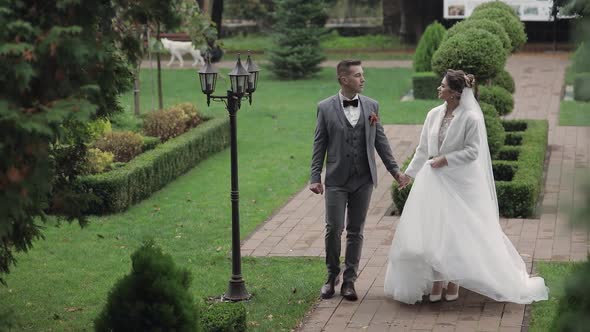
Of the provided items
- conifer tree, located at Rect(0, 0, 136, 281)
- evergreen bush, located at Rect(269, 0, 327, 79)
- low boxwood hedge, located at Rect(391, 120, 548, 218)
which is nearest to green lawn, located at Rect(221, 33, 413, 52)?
evergreen bush, located at Rect(269, 0, 327, 79)

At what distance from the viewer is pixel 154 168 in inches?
515

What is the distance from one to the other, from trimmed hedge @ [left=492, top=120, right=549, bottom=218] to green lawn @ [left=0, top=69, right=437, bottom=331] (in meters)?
2.56

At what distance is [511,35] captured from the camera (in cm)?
1620

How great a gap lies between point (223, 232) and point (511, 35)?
7114 mm

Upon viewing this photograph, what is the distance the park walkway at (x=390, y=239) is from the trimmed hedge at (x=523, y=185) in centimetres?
17

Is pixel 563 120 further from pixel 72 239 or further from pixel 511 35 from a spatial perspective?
pixel 72 239

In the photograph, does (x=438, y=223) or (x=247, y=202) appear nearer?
(x=438, y=223)

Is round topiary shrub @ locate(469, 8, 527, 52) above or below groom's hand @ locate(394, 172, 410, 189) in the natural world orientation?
above

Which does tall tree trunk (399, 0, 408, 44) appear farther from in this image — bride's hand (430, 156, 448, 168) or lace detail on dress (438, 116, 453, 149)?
bride's hand (430, 156, 448, 168)

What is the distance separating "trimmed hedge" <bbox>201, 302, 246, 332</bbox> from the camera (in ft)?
23.4

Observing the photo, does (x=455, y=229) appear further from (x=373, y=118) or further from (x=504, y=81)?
(x=504, y=81)

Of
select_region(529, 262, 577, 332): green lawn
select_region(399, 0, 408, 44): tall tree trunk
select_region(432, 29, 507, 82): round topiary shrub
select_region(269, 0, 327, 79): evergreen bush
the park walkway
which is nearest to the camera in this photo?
select_region(529, 262, 577, 332): green lawn

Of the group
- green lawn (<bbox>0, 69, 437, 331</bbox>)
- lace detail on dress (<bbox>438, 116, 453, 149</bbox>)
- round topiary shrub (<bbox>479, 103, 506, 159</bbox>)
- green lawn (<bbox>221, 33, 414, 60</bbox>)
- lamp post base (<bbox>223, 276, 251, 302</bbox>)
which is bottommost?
green lawn (<bbox>0, 69, 437, 331</bbox>)

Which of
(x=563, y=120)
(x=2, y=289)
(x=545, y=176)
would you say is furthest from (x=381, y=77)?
(x=2, y=289)
